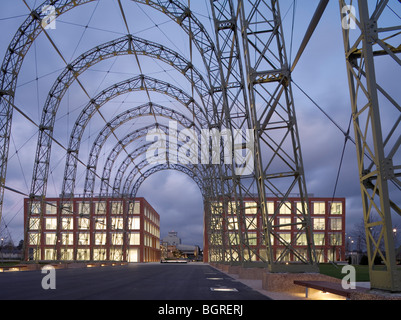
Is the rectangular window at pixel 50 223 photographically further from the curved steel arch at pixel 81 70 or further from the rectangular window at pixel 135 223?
the curved steel arch at pixel 81 70

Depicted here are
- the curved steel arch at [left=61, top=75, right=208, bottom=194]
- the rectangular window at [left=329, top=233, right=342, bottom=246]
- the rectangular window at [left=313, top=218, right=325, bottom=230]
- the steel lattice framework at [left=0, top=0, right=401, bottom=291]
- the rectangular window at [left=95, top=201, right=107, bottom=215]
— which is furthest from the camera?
the rectangular window at [left=313, top=218, right=325, bottom=230]

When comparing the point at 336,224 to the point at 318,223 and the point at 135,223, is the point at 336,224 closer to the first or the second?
the point at 318,223

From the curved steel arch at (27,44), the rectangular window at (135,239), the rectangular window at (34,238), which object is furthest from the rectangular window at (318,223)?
the curved steel arch at (27,44)

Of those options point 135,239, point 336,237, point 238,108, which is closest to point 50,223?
point 135,239

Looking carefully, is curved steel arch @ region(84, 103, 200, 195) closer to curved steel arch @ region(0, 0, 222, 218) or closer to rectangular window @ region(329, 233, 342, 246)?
curved steel arch @ region(0, 0, 222, 218)

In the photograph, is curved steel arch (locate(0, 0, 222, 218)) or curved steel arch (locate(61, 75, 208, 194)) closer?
curved steel arch (locate(0, 0, 222, 218))

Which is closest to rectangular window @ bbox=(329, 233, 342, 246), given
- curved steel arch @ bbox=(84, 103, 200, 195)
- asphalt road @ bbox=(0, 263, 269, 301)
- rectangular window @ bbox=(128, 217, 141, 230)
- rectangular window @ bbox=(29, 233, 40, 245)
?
rectangular window @ bbox=(128, 217, 141, 230)

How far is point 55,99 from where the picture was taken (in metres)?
41.7

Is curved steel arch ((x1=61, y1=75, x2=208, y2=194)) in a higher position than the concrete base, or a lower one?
higher

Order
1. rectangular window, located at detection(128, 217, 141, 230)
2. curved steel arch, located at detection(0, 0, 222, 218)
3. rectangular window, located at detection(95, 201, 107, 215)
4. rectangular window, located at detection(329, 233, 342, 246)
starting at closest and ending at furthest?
1. curved steel arch, located at detection(0, 0, 222, 218)
2. rectangular window, located at detection(95, 201, 107, 215)
3. rectangular window, located at detection(329, 233, 342, 246)
4. rectangular window, located at detection(128, 217, 141, 230)

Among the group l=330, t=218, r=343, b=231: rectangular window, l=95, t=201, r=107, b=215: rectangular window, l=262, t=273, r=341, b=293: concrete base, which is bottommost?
l=262, t=273, r=341, b=293: concrete base

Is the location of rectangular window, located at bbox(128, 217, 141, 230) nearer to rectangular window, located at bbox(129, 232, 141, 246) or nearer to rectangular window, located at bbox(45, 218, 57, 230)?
rectangular window, located at bbox(129, 232, 141, 246)
